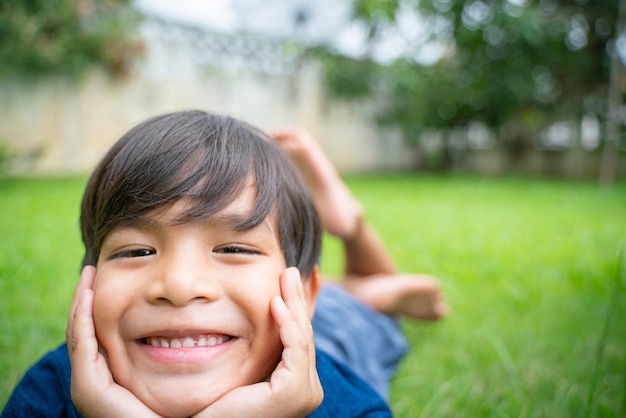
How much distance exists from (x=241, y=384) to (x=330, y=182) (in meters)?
1.04

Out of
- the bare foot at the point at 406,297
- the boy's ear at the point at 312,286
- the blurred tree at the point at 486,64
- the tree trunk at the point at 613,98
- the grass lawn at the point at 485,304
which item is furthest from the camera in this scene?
the blurred tree at the point at 486,64

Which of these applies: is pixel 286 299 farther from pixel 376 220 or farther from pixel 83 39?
pixel 83 39

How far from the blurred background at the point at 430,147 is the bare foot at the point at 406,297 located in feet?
0.29

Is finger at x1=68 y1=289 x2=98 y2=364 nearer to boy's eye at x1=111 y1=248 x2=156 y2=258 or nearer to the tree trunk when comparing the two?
boy's eye at x1=111 y1=248 x2=156 y2=258

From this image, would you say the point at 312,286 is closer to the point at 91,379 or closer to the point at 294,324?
the point at 294,324

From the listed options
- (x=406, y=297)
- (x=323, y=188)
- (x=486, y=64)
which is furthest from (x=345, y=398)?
(x=486, y=64)

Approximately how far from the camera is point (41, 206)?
3840mm

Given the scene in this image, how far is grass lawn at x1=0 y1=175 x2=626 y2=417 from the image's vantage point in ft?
3.99

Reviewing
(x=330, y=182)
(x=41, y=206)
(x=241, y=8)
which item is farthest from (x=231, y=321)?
(x=241, y=8)

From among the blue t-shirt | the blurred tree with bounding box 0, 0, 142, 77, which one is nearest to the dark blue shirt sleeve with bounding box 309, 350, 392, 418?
the blue t-shirt

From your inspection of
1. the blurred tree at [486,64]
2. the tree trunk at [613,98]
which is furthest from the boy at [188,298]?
the blurred tree at [486,64]

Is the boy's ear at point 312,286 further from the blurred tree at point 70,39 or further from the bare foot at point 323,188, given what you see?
the blurred tree at point 70,39

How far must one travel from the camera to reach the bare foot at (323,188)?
1.65 meters

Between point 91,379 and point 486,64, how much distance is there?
31.4ft
